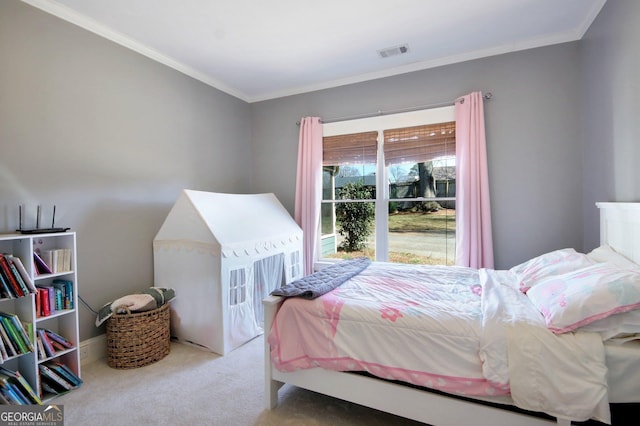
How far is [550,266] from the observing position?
1.86 meters

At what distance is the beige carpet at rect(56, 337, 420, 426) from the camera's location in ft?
5.63

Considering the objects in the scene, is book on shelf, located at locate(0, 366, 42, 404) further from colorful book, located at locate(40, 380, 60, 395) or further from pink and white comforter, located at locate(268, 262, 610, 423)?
pink and white comforter, located at locate(268, 262, 610, 423)

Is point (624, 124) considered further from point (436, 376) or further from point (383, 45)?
point (436, 376)

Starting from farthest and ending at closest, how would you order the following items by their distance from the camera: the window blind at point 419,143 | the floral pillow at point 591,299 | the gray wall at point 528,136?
the window blind at point 419,143, the gray wall at point 528,136, the floral pillow at point 591,299

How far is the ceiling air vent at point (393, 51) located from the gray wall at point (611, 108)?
1424 millimetres

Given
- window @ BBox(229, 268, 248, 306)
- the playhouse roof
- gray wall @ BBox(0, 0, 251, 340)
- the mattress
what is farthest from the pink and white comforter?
gray wall @ BBox(0, 0, 251, 340)

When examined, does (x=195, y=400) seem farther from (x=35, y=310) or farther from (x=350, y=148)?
(x=350, y=148)

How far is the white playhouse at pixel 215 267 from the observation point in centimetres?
246

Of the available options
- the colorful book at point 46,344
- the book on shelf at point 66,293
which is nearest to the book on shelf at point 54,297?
the book on shelf at point 66,293

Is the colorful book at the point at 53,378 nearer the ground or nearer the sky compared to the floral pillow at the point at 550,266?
nearer the ground

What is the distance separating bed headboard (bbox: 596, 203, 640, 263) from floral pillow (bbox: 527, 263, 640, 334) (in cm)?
54

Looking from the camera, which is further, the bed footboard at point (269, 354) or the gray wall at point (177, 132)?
the gray wall at point (177, 132)

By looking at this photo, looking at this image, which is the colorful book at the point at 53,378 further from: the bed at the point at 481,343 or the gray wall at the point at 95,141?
the bed at the point at 481,343

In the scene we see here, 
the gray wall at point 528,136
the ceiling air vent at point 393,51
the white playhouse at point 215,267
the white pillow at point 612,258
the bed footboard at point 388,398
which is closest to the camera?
the bed footboard at point 388,398
